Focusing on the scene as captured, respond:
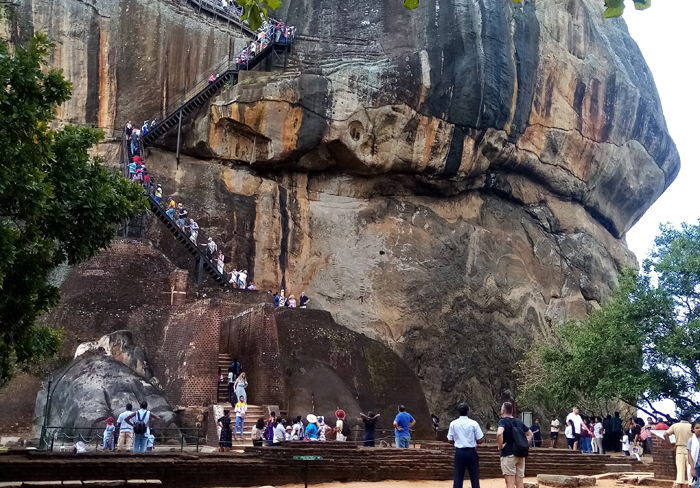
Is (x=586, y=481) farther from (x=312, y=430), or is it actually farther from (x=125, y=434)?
(x=125, y=434)

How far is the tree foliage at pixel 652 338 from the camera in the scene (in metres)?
22.6

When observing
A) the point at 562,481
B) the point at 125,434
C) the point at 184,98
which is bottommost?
Answer: the point at 562,481

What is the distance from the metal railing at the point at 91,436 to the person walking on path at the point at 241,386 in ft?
4.40

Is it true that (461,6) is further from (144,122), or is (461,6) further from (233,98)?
(144,122)

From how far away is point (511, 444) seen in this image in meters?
10.2

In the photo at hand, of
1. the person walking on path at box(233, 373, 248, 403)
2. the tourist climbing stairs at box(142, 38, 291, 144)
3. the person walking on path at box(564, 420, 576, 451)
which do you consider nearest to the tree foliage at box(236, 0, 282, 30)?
the person walking on path at box(233, 373, 248, 403)

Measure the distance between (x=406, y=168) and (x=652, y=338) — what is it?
1382 cm

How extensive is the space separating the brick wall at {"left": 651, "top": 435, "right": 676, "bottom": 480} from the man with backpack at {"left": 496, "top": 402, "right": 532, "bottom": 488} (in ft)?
18.5

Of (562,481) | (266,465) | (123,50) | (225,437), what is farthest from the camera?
(123,50)

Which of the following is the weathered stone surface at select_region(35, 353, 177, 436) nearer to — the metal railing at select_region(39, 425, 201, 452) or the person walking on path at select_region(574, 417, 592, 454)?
the metal railing at select_region(39, 425, 201, 452)

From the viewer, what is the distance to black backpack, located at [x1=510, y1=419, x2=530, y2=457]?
33.2 feet

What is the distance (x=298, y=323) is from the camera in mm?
23375

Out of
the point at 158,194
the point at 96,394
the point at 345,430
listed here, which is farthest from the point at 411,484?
the point at 158,194

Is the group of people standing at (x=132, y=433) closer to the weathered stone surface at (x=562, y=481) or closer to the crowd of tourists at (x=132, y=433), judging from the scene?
the crowd of tourists at (x=132, y=433)
